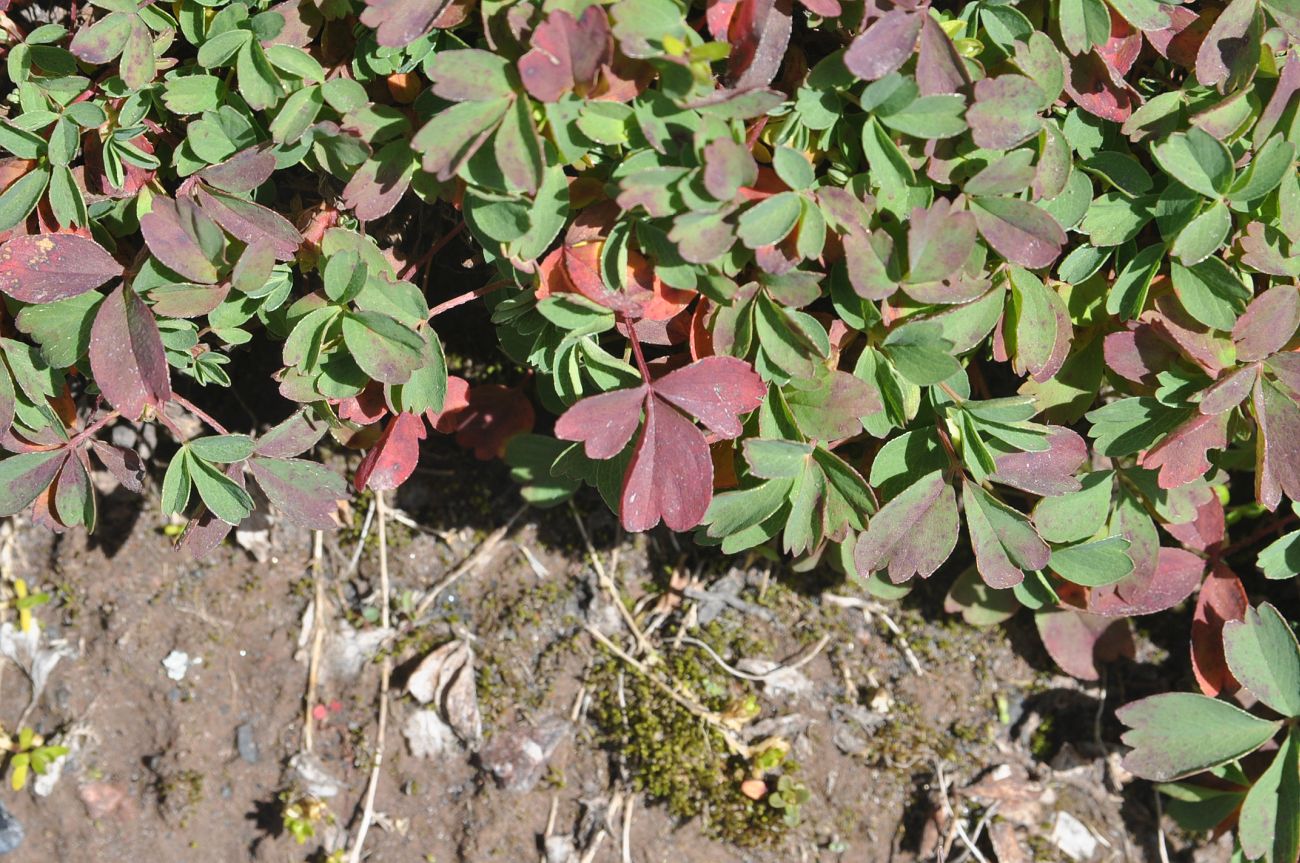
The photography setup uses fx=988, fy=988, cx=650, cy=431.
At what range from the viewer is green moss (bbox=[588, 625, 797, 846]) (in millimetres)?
2088

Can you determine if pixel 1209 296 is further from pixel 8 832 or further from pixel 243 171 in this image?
pixel 8 832

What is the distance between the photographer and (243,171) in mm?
1355

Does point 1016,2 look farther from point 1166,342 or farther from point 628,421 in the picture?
point 628,421

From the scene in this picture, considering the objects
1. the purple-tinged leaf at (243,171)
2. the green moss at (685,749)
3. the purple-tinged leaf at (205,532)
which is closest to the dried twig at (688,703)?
the green moss at (685,749)

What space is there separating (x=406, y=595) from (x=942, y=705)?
1.21 m

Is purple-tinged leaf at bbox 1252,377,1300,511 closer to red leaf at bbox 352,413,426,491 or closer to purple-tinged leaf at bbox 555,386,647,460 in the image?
purple-tinged leaf at bbox 555,386,647,460

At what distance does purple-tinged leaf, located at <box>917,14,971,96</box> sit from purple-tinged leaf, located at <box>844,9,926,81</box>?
0.01 meters

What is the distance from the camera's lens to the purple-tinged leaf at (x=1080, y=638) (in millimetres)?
1993

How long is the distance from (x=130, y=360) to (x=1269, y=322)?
5.18ft

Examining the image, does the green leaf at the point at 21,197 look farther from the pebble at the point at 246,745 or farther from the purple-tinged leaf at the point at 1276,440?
the purple-tinged leaf at the point at 1276,440

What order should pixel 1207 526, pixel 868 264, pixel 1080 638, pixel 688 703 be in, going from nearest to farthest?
pixel 868 264 → pixel 1207 526 → pixel 1080 638 → pixel 688 703

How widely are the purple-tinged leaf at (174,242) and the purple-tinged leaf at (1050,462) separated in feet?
3.79

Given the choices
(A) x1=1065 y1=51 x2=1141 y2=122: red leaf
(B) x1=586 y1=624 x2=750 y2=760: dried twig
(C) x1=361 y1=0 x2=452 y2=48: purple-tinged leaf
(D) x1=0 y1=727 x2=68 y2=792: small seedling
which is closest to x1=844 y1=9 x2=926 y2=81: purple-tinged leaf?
(A) x1=1065 y1=51 x2=1141 y2=122: red leaf

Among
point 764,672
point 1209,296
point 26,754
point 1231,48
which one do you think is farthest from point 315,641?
point 1231,48
